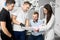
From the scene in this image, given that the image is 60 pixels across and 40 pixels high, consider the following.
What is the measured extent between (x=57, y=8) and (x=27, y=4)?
0.26m

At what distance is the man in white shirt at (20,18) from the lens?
45.8 inches

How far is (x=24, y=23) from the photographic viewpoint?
1.18m

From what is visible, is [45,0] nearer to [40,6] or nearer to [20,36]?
[40,6]

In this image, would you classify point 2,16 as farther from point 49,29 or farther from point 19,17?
point 49,29

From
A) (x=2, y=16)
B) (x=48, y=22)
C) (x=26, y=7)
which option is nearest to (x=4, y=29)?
(x=2, y=16)

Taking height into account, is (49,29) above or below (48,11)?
below

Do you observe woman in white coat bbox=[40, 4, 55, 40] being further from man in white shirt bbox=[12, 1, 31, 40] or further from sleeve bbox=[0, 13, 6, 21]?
sleeve bbox=[0, 13, 6, 21]

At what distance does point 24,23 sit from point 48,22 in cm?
21

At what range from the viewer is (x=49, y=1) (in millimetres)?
1183

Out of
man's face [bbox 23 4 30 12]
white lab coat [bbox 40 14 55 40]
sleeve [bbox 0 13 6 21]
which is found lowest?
white lab coat [bbox 40 14 55 40]

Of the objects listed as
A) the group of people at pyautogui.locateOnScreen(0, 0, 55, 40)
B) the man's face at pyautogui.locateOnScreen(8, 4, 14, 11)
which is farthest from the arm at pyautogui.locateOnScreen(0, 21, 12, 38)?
the man's face at pyautogui.locateOnScreen(8, 4, 14, 11)

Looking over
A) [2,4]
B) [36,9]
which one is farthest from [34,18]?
[2,4]

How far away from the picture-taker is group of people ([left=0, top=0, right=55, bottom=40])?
45.0 inches

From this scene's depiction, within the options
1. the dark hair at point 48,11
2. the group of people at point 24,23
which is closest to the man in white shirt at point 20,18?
the group of people at point 24,23
